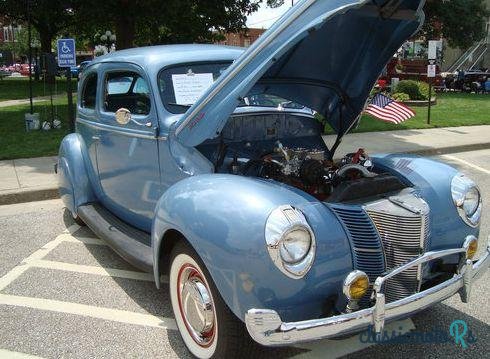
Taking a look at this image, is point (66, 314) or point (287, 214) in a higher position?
point (287, 214)

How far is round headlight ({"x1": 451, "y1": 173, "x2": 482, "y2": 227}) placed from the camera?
308 cm

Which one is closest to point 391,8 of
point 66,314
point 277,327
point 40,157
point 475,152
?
point 277,327

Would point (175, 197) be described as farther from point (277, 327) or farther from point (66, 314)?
point (66, 314)

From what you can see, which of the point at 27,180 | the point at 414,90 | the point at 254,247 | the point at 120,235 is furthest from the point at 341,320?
the point at 414,90

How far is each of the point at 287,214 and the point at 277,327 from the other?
52cm

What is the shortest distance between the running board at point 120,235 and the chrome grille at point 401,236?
4.86 feet

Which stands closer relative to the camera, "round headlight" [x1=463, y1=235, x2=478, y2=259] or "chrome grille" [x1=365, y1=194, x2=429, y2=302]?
"chrome grille" [x1=365, y1=194, x2=429, y2=302]

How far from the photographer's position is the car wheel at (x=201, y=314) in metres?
2.59

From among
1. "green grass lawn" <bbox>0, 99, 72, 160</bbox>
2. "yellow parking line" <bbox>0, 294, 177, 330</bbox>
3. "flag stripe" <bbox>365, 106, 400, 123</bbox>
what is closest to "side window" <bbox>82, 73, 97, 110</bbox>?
"yellow parking line" <bbox>0, 294, 177, 330</bbox>

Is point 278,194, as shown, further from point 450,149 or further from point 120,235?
point 450,149

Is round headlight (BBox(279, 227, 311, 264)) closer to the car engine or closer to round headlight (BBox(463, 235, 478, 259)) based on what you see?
the car engine

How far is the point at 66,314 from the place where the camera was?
3.56 meters

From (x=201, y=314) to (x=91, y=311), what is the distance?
1.16 metres

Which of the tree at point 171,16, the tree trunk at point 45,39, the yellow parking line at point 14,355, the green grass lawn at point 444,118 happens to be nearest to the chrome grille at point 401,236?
the yellow parking line at point 14,355
